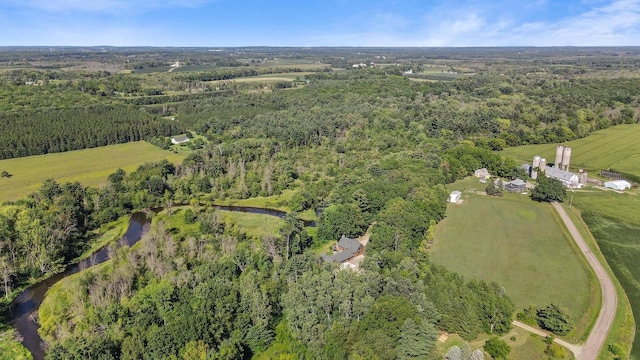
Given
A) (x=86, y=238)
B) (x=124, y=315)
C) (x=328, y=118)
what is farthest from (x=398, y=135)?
(x=124, y=315)

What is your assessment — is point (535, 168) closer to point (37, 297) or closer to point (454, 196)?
point (454, 196)

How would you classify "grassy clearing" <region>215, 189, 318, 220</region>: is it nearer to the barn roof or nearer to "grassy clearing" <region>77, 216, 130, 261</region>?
"grassy clearing" <region>77, 216, 130, 261</region>

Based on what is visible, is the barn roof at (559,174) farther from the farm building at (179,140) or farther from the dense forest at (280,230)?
the farm building at (179,140)

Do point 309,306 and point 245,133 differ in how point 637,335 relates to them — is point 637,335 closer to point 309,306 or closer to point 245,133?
point 309,306

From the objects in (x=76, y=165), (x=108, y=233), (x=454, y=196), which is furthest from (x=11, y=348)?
(x=454, y=196)

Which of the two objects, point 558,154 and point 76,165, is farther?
point 76,165
